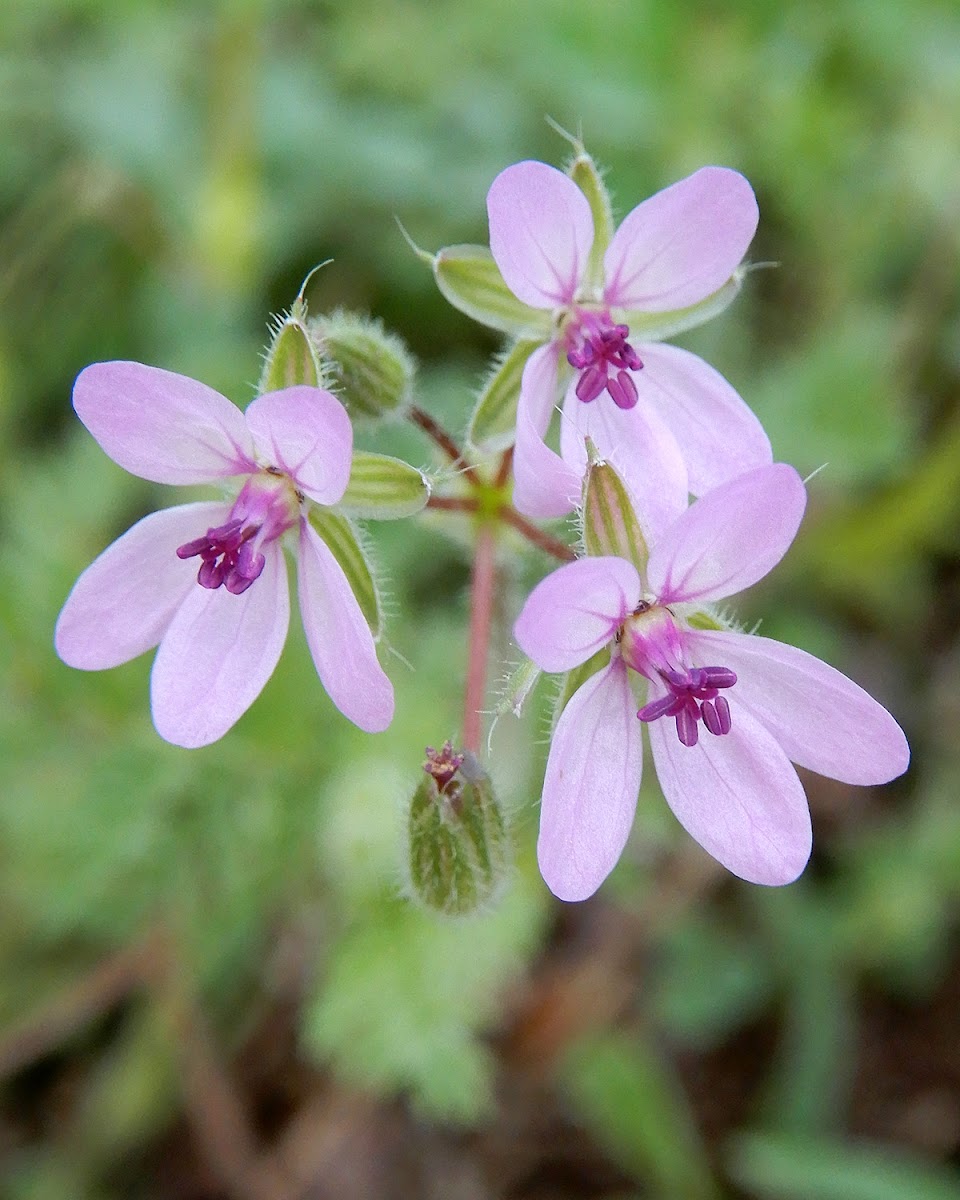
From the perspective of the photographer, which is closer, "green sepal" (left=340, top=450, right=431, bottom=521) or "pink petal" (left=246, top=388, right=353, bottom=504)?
"pink petal" (left=246, top=388, right=353, bottom=504)

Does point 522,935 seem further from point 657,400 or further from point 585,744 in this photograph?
point 657,400

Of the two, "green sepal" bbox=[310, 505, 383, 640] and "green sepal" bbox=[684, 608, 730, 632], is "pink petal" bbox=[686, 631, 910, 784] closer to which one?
"green sepal" bbox=[684, 608, 730, 632]

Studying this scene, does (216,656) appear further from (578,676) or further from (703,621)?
(703,621)

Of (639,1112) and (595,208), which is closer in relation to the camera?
(595,208)

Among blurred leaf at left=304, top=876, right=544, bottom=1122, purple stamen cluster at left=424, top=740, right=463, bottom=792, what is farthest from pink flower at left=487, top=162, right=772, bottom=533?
blurred leaf at left=304, top=876, right=544, bottom=1122

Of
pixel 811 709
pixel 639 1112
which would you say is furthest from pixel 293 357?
pixel 639 1112

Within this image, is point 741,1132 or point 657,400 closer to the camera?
point 657,400

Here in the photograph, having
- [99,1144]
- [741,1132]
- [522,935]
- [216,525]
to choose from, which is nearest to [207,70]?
[216,525]
